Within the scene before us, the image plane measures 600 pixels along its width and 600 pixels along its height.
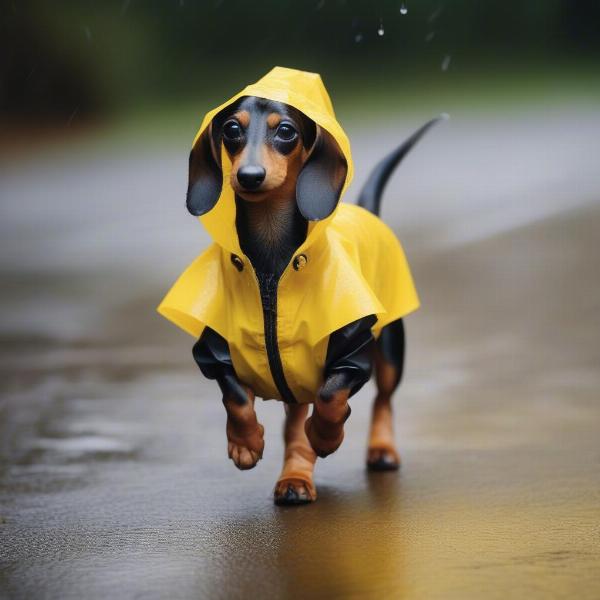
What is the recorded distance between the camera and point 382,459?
16.1 ft

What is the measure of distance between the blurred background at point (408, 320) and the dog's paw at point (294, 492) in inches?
2.5

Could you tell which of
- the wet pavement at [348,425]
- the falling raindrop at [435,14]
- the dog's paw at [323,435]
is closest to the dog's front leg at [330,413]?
the dog's paw at [323,435]

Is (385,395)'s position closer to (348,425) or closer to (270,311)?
(348,425)

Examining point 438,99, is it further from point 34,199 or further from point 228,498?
point 228,498

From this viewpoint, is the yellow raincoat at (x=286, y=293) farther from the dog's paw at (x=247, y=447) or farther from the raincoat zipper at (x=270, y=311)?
the dog's paw at (x=247, y=447)

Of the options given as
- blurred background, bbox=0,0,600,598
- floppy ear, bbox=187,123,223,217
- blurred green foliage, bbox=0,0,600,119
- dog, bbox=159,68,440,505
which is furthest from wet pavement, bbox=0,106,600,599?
A: floppy ear, bbox=187,123,223,217

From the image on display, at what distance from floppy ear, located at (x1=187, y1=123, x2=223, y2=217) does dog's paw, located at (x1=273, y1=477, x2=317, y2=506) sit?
98 cm

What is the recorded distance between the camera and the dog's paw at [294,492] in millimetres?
4297

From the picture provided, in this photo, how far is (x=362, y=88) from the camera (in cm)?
1067

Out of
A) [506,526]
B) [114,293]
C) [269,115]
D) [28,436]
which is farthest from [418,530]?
[114,293]

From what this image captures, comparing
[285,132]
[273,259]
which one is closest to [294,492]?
[273,259]

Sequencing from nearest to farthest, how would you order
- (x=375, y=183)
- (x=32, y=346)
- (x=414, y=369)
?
(x=375, y=183) < (x=414, y=369) < (x=32, y=346)

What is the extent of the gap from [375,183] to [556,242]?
4.48 metres

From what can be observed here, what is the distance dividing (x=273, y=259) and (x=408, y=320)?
14.3 feet
